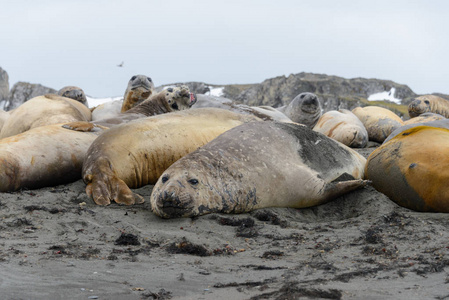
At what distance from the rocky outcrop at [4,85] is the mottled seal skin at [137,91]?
47.1 m

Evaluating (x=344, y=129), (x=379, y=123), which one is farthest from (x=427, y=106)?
(x=344, y=129)

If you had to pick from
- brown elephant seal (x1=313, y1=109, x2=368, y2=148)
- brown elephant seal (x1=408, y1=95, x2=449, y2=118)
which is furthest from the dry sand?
brown elephant seal (x1=408, y1=95, x2=449, y2=118)

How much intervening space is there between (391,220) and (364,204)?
2.15ft

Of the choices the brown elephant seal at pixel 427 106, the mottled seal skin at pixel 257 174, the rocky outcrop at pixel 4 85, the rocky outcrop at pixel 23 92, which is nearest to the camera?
the mottled seal skin at pixel 257 174

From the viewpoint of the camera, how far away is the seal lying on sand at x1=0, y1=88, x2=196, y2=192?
18.4 feet

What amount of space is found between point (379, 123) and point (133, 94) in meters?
5.66

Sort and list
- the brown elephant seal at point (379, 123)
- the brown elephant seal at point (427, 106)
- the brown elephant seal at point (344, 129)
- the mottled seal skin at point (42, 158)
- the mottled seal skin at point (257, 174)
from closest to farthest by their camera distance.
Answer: the mottled seal skin at point (257, 174), the mottled seal skin at point (42, 158), the brown elephant seal at point (344, 129), the brown elephant seal at point (379, 123), the brown elephant seal at point (427, 106)

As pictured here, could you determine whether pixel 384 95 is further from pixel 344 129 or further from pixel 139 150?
pixel 139 150

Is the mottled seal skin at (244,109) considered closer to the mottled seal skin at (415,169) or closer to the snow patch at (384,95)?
the mottled seal skin at (415,169)

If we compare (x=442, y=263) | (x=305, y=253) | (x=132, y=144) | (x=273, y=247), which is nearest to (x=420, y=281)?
(x=442, y=263)

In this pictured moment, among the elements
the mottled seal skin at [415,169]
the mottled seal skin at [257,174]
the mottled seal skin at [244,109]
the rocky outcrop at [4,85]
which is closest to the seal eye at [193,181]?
the mottled seal skin at [257,174]

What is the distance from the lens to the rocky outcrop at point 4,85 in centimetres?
5411

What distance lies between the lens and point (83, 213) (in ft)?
15.8

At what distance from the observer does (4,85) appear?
5653 centimetres
